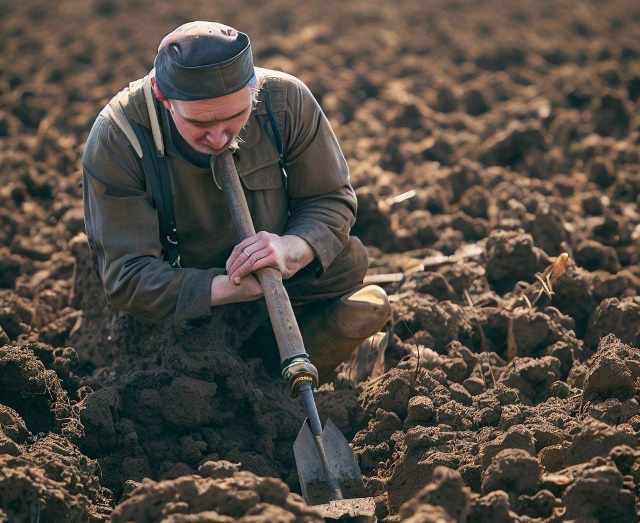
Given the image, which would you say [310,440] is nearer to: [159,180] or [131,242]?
[131,242]

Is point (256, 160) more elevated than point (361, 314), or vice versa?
point (256, 160)

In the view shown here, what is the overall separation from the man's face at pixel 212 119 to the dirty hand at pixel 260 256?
0.38m

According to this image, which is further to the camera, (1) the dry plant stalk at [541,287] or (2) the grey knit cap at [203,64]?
(1) the dry plant stalk at [541,287]

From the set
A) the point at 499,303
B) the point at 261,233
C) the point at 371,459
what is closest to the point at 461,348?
the point at 499,303

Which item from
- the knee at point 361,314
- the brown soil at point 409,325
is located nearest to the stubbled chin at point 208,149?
the brown soil at point 409,325

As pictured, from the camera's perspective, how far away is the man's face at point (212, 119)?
4.25 m

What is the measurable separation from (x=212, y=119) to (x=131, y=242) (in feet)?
1.94

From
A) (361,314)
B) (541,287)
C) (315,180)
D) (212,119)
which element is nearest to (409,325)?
(361,314)

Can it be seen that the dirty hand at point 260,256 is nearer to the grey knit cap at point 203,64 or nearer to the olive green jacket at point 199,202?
the olive green jacket at point 199,202

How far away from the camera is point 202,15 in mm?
10750

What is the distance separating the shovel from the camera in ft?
13.5

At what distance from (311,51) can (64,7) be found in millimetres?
2916

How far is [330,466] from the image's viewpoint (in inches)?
165

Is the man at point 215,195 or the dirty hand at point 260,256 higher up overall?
the man at point 215,195
